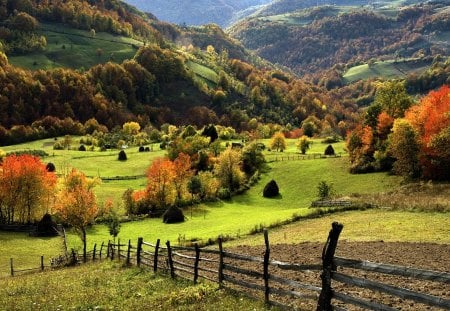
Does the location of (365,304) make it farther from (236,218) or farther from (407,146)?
(407,146)

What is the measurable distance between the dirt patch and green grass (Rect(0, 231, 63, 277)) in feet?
98.3

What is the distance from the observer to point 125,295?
1992 cm

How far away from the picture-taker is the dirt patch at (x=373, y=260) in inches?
679

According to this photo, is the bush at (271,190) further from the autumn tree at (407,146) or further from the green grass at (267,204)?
the autumn tree at (407,146)

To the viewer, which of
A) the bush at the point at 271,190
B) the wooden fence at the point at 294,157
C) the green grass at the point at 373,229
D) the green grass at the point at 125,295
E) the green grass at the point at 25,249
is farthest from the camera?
the wooden fence at the point at 294,157

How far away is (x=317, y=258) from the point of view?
27.6m

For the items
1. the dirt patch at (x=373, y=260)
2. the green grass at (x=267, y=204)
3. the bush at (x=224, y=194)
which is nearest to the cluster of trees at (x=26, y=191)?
the green grass at (x=267, y=204)

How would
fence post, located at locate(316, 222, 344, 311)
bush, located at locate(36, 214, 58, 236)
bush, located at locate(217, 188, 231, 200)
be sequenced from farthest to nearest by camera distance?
1. bush, located at locate(217, 188, 231, 200)
2. bush, located at locate(36, 214, 58, 236)
3. fence post, located at locate(316, 222, 344, 311)

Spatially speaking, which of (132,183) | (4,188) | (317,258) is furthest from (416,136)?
(4,188)

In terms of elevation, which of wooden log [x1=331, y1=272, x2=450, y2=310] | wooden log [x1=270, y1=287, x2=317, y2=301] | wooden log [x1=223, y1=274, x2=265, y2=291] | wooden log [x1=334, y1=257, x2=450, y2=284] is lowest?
wooden log [x1=223, y1=274, x2=265, y2=291]

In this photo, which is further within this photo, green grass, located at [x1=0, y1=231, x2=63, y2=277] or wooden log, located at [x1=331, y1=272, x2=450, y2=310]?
green grass, located at [x1=0, y1=231, x2=63, y2=277]

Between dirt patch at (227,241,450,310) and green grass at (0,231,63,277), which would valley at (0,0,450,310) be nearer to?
dirt patch at (227,241,450,310)

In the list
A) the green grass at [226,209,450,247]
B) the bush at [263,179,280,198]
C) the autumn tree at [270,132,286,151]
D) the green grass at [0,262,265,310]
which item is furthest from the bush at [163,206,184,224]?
the autumn tree at [270,132,286,151]

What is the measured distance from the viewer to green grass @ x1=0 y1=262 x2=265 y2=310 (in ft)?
56.3
